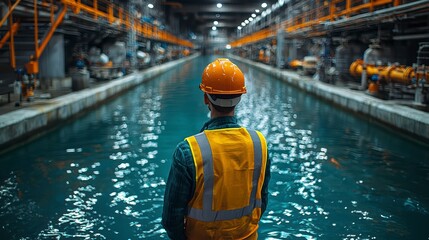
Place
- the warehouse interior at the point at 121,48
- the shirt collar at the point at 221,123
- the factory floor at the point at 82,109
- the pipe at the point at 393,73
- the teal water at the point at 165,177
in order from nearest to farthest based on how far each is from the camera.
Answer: the shirt collar at the point at 221,123
the teal water at the point at 165,177
the factory floor at the point at 82,109
the warehouse interior at the point at 121,48
the pipe at the point at 393,73

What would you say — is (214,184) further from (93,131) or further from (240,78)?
(93,131)

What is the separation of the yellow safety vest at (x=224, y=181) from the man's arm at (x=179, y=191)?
3 centimetres

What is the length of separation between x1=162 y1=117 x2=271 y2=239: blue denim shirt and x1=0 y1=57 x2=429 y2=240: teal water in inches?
95.2

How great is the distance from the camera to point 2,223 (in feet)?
15.4

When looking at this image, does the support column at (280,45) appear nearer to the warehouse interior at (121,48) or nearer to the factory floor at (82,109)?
the warehouse interior at (121,48)

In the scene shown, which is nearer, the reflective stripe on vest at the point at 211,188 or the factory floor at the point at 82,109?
the reflective stripe on vest at the point at 211,188

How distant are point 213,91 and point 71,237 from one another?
2903mm

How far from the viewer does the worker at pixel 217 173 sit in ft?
6.76

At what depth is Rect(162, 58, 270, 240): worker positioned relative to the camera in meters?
2.06

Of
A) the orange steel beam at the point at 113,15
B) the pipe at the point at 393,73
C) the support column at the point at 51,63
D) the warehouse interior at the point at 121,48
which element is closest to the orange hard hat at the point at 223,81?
the warehouse interior at the point at 121,48

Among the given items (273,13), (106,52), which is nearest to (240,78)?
(106,52)

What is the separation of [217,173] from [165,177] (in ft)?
14.6

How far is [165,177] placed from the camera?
644 cm

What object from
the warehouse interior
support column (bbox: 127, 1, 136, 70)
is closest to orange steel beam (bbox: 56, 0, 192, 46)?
the warehouse interior
